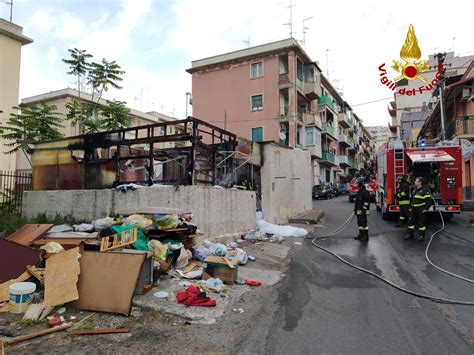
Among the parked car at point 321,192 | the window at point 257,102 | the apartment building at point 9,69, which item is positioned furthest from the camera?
the window at point 257,102

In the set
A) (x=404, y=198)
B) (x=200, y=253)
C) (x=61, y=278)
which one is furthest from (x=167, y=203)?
(x=404, y=198)

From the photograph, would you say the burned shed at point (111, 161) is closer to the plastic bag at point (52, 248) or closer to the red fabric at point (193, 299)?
the plastic bag at point (52, 248)

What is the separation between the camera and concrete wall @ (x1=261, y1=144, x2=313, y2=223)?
1383 centimetres

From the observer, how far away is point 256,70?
1304 inches

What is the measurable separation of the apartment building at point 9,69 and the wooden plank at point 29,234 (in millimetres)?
14235

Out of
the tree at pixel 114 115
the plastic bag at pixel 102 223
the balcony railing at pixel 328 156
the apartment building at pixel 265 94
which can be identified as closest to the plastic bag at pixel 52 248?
the plastic bag at pixel 102 223

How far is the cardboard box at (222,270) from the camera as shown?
19.3 ft

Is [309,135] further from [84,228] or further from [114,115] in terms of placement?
[84,228]

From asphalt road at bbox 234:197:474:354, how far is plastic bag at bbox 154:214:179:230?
2383mm

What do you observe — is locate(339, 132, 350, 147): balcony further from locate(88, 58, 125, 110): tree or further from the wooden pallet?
the wooden pallet

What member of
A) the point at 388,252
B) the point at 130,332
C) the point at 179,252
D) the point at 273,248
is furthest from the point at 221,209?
the point at 130,332

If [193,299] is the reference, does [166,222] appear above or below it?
above

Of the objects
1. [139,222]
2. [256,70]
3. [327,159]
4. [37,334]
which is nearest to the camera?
[37,334]

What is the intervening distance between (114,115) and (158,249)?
40.0 feet
